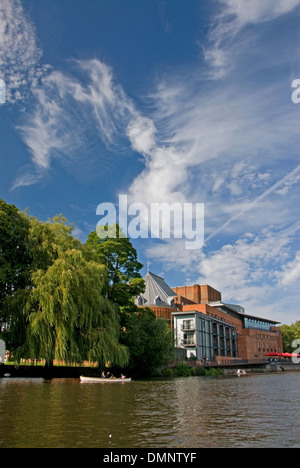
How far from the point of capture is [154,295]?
9100 cm

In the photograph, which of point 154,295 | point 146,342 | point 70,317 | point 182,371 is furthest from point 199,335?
point 70,317

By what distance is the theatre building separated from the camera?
79.0 metres

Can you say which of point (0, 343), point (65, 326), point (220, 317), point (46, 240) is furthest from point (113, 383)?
point (220, 317)

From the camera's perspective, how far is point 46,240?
112 ft

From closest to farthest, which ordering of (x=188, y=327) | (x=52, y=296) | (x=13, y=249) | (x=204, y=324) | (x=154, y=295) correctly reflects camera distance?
(x=52, y=296) → (x=13, y=249) → (x=188, y=327) → (x=204, y=324) → (x=154, y=295)

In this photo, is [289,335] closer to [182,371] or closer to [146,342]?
[182,371]

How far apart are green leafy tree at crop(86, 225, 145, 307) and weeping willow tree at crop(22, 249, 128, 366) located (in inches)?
299

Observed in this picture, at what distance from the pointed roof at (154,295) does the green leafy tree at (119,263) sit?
1651 inches

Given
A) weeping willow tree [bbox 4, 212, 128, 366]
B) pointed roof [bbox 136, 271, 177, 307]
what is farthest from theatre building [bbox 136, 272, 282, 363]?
weeping willow tree [bbox 4, 212, 128, 366]

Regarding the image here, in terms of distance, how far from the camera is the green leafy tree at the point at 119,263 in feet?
144

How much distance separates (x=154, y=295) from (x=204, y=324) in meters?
13.3

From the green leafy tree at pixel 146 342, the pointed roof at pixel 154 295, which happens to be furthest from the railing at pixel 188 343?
the green leafy tree at pixel 146 342

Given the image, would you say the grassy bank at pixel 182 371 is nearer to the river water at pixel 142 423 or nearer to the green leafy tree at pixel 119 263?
the green leafy tree at pixel 119 263
